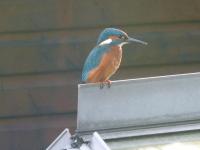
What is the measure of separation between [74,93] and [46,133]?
17.3 inches

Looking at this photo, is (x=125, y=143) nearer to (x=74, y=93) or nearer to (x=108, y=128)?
(x=108, y=128)

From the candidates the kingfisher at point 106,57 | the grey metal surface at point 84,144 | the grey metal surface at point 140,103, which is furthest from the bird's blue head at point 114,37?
the grey metal surface at point 84,144

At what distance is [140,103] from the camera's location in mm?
2402

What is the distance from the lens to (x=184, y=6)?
570cm

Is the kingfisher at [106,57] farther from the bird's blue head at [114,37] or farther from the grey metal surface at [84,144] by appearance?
the grey metal surface at [84,144]

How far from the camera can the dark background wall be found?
216 inches

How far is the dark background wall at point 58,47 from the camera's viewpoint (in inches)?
216

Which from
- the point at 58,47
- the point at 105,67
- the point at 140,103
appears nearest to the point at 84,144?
the point at 140,103

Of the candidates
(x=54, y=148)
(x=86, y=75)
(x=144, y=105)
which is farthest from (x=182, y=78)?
(x=86, y=75)

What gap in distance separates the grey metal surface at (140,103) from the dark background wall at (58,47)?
3.14 m

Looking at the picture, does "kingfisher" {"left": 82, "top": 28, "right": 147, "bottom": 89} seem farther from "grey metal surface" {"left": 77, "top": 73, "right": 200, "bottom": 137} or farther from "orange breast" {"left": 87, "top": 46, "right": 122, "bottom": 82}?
"grey metal surface" {"left": 77, "top": 73, "right": 200, "bottom": 137}

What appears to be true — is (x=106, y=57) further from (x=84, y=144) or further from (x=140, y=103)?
(x=84, y=144)

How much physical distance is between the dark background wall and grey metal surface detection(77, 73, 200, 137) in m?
3.14

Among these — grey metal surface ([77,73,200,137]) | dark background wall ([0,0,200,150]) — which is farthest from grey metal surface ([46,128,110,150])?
dark background wall ([0,0,200,150])
